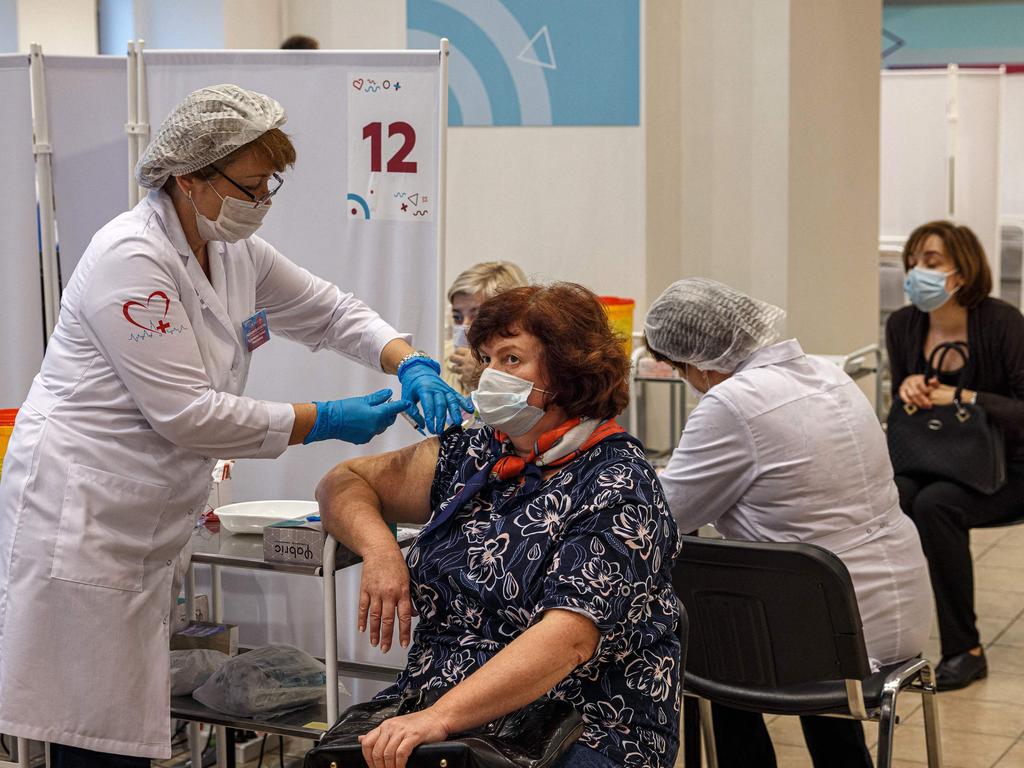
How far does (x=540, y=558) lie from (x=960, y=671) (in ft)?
7.61

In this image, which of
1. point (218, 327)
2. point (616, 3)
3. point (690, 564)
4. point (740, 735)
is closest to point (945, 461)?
point (740, 735)

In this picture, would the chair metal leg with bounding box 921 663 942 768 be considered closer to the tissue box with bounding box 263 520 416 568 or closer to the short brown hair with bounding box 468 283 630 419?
the short brown hair with bounding box 468 283 630 419

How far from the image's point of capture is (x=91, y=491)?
2.12m

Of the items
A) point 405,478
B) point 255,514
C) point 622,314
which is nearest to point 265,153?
point 405,478

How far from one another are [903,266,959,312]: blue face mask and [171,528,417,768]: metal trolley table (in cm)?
205

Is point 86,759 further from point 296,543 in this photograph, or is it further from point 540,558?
point 540,558

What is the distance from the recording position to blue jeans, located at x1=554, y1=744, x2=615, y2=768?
1.79m

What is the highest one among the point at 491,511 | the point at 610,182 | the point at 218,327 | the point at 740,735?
the point at 610,182

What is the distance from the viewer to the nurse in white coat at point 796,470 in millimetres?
2453

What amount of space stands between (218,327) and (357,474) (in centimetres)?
37

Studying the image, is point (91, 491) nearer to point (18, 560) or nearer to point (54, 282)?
point (18, 560)

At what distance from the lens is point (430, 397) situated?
2270 millimetres

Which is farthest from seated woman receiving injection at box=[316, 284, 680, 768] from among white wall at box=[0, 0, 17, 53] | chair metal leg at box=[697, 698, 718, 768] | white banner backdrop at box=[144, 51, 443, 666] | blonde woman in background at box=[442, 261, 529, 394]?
white wall at box=[0, 0, 17, 53]

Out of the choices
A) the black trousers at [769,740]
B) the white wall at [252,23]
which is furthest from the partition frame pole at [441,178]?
the white wall at [252,23]
